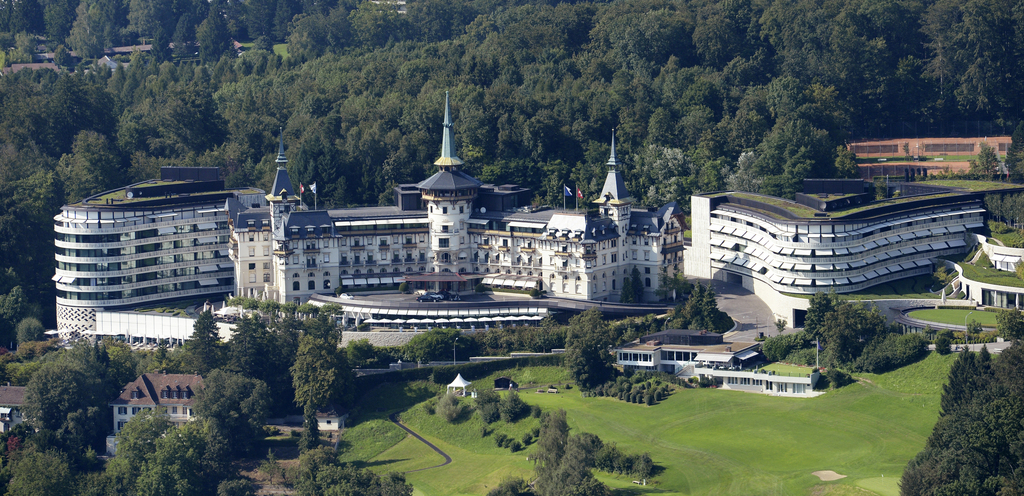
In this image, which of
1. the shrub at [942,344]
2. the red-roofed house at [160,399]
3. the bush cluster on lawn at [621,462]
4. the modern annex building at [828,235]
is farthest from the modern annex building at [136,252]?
the shrub at [942,344]

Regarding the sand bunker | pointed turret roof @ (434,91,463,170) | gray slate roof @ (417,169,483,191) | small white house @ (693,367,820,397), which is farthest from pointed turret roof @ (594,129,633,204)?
the sand bunker

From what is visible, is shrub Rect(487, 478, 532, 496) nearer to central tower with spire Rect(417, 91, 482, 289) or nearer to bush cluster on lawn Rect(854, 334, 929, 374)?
bush cluster on lawn Rect(854, 334, 929, 374)

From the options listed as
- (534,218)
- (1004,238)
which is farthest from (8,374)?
(1004,238)

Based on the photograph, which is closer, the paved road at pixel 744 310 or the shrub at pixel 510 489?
the shrub at pixel 510 489

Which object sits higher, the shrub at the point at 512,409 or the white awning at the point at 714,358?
→ the white awning at the point at 714,358

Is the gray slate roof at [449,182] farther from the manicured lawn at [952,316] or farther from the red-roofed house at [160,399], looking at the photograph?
the manicured lawn at [952,316]

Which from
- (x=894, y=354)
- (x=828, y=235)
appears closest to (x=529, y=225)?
(x=828, y=235)
